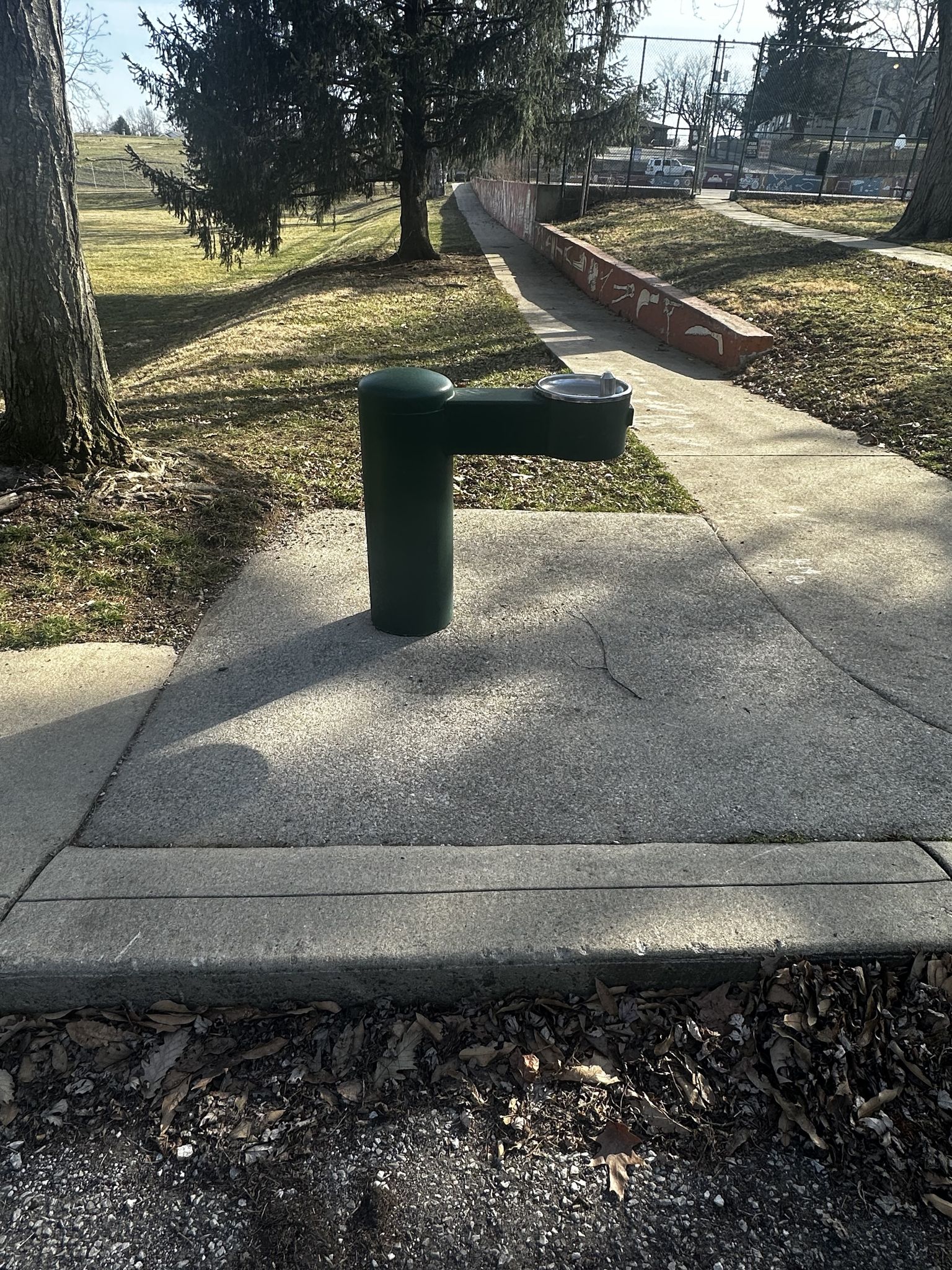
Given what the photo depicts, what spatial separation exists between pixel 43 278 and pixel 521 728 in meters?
3.41

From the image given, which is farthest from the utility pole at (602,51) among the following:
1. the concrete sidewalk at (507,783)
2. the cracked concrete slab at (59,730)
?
the cracked concrete slab at (59,730)

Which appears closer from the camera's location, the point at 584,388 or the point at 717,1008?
the point at 717,1008

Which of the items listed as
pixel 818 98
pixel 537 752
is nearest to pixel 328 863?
pixel 537 752

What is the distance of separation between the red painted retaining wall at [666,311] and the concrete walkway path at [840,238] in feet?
10.8

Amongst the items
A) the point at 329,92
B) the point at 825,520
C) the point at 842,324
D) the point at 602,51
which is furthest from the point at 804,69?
the point at 825,520

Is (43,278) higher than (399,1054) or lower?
higher

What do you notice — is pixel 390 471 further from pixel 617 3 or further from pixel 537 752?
pixel 617 3

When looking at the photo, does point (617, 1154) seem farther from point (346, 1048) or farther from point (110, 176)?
point (110, 176)

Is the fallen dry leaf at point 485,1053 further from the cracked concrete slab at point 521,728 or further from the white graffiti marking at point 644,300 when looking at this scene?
the white graffiti marking at point 644,300

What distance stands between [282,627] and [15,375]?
217 centimetres

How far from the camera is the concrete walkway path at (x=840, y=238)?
37.9 ft

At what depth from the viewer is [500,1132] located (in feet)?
6.03

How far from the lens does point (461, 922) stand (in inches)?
84.1

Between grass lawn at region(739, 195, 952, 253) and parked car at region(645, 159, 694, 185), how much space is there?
8.49 meters
